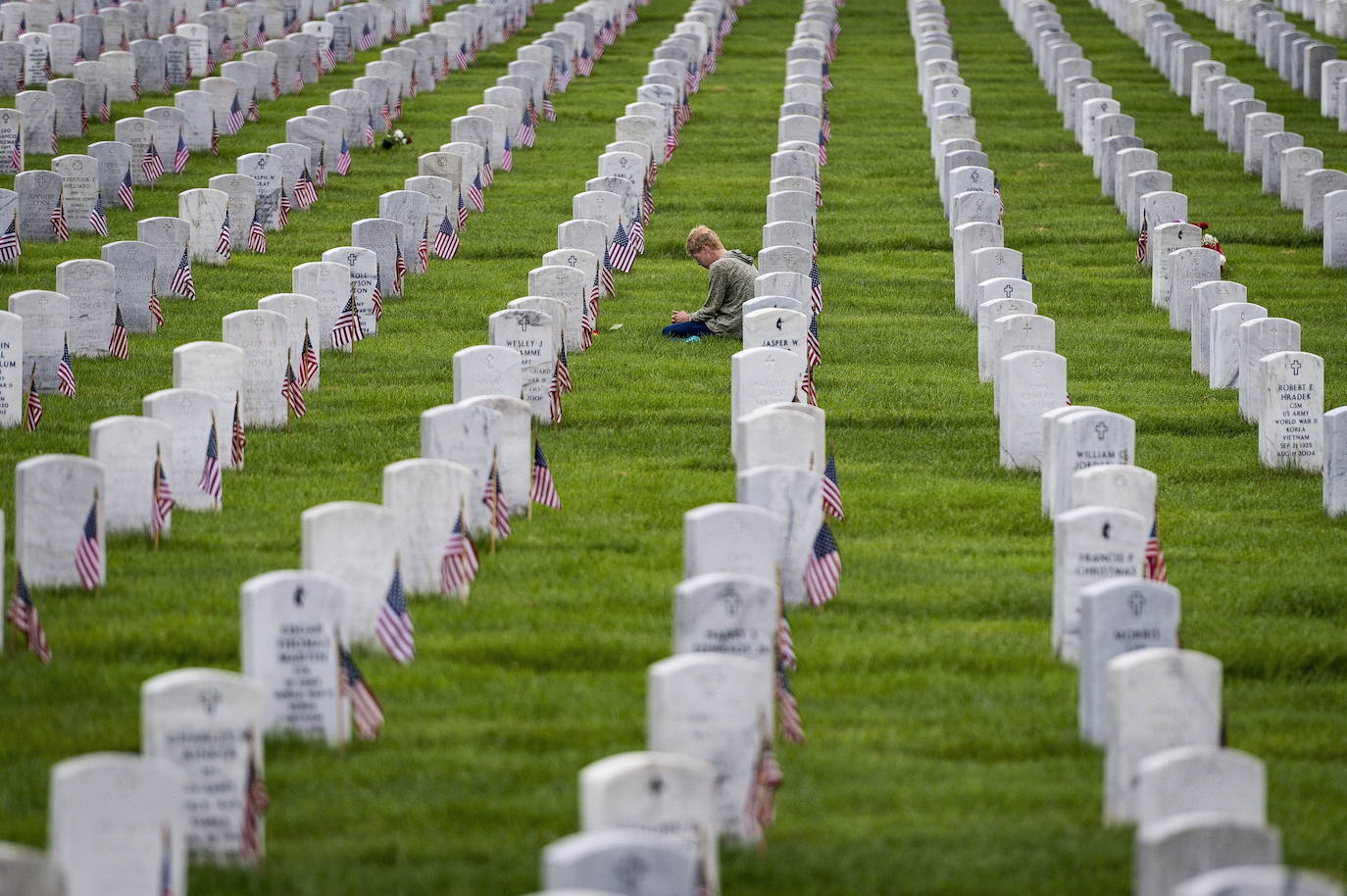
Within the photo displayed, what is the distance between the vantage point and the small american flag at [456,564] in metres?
10.9

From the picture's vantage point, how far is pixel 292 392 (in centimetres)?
1541

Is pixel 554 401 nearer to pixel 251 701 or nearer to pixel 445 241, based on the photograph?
pixel 445 241

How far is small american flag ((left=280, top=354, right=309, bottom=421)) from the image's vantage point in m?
15.3

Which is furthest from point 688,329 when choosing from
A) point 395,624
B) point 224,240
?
point 395,624

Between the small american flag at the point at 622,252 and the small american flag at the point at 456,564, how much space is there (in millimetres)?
11467

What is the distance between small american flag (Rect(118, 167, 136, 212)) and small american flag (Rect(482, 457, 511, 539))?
13.6 metres

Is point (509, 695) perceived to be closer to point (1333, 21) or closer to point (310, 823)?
point (310, 823)

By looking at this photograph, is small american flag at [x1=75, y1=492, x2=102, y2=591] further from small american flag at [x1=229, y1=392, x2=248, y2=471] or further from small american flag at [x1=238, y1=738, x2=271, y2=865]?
small american flag at [x1=238, y1=738, x2=271, y2=865]

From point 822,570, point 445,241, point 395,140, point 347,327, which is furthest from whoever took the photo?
point 395,140

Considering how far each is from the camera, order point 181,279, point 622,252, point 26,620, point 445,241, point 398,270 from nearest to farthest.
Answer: point 26,620 < point 181,279 < point 398,270 < point 622,252 < point 445,241

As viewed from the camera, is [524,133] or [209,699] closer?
[209,699]

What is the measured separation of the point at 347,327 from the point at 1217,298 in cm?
774

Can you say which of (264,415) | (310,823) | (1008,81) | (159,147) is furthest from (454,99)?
(310,823)

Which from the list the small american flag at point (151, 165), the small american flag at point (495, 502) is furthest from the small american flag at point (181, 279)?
the small american flag at point (495, 502)
